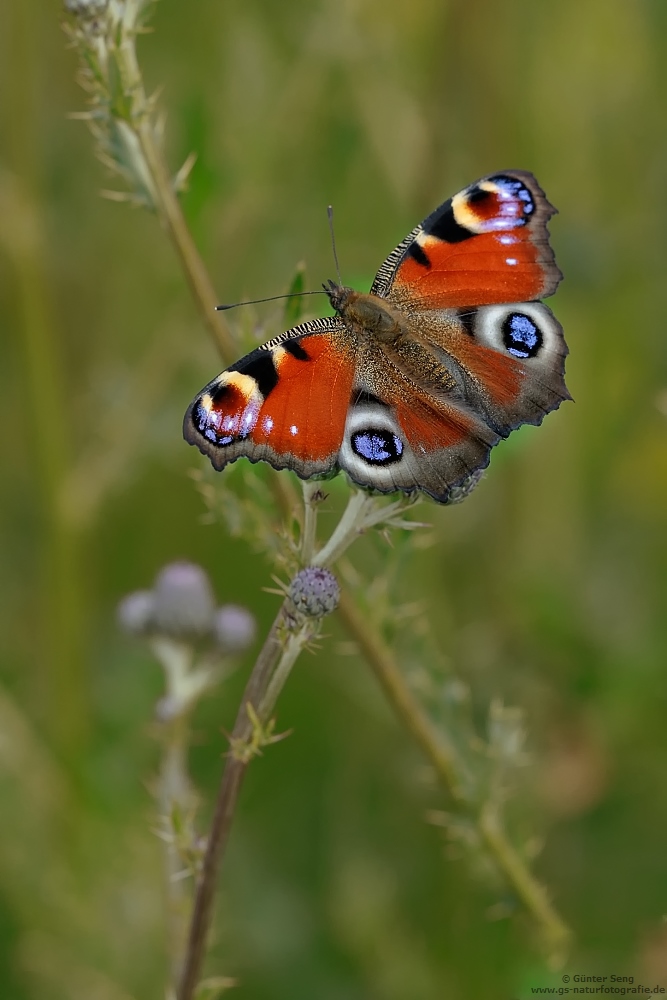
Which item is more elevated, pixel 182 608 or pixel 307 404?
pixel 307 404

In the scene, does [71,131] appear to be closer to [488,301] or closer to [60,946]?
[488,301]

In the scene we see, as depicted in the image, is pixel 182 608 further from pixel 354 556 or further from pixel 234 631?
pixel 354 556

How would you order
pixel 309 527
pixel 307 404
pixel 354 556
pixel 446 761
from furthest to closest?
pixel 354 556, pixel 446 761, pixel 307 404, pixel 309 527

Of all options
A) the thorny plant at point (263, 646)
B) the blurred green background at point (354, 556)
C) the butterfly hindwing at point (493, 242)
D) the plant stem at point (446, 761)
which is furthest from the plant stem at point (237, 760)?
the blurred green background at point (354, 556)

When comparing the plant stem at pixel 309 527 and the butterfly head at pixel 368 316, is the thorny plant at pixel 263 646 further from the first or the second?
the butterfly head at pixel 368 316

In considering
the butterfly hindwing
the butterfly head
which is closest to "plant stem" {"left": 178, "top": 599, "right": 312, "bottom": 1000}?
the butterfly head

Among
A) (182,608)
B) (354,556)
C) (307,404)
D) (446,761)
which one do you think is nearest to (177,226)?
(307,404)

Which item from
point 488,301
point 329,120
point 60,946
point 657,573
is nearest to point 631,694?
point 657,573
